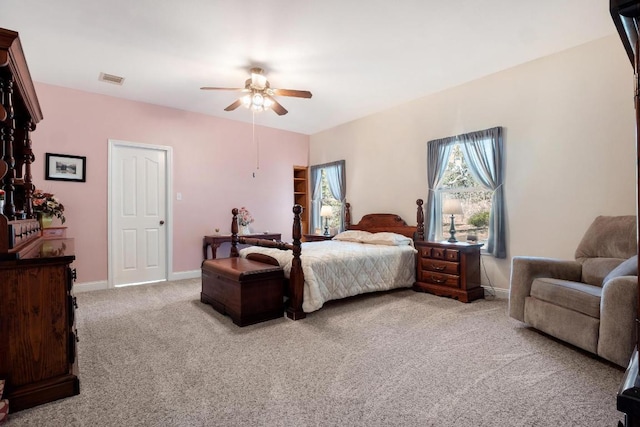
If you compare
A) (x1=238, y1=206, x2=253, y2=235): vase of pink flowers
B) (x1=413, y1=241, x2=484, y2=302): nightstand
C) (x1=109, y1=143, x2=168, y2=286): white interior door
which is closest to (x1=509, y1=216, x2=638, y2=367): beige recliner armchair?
(x1=413, y1=241, x2=484, y2=302): nightstand

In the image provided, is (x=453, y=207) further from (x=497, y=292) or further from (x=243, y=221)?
(x=243, y=221)

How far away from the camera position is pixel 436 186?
441 centimetres

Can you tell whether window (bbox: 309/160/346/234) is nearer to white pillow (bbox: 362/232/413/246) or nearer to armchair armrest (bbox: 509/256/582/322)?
white pillow (bbox: 362/232/413/246)

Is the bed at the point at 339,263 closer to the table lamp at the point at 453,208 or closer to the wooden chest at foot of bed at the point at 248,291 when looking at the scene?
the wooden chest at foot of bed at the point at 248,291

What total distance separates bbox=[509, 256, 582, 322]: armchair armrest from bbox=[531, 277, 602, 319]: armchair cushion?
7cm

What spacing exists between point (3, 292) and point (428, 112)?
4669mm

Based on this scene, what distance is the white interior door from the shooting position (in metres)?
4.57

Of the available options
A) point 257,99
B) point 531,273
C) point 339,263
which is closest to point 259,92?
point 257,99

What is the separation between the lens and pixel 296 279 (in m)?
3.09

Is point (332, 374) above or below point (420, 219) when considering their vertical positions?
below

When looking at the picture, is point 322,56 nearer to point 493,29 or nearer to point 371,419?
point 493,29

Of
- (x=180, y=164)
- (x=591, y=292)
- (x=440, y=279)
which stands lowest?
(x=440, y=279)

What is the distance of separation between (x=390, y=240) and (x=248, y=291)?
2151 millimetres

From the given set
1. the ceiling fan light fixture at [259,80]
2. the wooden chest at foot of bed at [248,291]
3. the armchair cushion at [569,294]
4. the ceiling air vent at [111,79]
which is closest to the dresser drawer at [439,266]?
the armchair cushion at [569,294]
